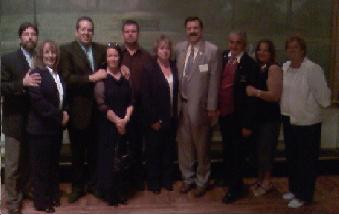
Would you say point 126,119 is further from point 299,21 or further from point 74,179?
point 299,21

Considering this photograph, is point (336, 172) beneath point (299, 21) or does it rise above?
beneath

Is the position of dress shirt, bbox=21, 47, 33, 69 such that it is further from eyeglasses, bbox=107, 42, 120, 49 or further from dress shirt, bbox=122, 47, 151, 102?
dress shirt, bbox=122, 47, 151, 102

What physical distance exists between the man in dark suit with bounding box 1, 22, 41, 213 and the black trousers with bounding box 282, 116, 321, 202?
1975 mm

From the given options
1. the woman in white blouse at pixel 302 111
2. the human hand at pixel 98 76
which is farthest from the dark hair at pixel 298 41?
the human hand at pixel 98 76

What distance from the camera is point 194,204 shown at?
416cm

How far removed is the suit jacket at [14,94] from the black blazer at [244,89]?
1.54 m

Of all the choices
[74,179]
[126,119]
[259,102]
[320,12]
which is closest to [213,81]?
[259,102]

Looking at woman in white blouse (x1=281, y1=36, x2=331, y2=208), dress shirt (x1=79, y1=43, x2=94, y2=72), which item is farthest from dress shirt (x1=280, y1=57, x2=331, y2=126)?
dress shirt (x1=79, y1=43, x2=94, y2=72)

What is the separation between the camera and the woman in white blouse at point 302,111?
13.1ft

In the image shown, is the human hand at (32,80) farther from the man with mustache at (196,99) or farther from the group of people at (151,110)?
the man with mustache at (196,99)

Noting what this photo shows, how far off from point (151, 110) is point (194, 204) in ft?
2.67

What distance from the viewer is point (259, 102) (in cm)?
411

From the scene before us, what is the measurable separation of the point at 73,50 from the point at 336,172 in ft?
8.07

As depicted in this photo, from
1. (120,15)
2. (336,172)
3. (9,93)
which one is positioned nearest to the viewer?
(9,93)
